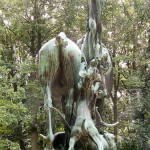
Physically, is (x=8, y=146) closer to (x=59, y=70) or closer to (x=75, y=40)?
(x=75, y=40)

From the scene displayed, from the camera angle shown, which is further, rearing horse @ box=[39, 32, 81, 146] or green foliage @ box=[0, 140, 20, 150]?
green foliage @ box=[0, 140, 20, 150]

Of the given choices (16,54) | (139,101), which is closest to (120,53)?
(139,101)

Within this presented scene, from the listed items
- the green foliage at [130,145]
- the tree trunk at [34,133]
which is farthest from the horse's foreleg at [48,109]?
the green foliage at [130,145]

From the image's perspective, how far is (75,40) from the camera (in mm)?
17984

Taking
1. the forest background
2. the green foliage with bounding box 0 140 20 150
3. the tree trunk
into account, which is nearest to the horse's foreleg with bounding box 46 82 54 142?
the green foliage with bounding box 0 140 20 150

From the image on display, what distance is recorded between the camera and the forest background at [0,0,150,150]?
55.8 ft

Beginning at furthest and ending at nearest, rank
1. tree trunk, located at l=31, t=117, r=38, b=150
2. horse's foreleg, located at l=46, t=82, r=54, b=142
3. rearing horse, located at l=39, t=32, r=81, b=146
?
1. tree trunk, located at l=31, t=117, r=38, b=150
2. rearing horse, located at l=39, t=32, r=81, b=146
3. horse's foreleg, located at l=46, t=82, r=54, b=142

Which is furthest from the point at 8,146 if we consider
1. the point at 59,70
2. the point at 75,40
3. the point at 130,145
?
the point at 59,70

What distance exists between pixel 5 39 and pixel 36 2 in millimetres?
2779

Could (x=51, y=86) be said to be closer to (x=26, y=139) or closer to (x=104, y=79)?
(x=104, y=79)

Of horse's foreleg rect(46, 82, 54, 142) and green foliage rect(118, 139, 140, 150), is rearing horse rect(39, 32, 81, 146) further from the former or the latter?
green foliage rect(118, 139, 140, 150)

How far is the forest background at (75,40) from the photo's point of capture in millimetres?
17000

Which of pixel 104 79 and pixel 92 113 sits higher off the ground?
pixel 104 79

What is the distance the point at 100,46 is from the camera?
6211 mm
